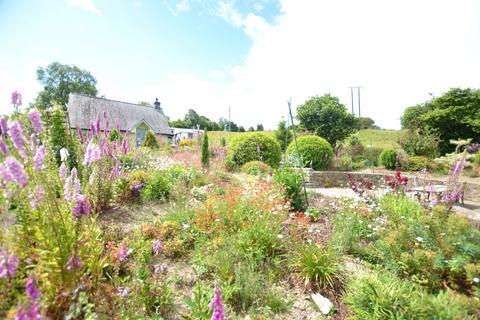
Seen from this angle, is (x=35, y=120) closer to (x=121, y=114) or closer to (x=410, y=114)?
(x=121, y=114)

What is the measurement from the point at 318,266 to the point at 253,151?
7560mm

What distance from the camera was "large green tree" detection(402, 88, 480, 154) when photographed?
1270 centimetres

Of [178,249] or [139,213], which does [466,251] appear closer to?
[178,249]

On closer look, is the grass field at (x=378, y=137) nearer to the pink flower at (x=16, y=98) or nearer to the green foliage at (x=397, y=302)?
the green foliage at (x=397, y=302)

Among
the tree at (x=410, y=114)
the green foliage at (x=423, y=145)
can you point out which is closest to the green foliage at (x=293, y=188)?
the green foliage at (x=423, y=145)

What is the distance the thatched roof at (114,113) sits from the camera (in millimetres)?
22406

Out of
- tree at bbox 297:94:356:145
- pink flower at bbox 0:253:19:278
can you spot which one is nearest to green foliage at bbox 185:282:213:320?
pink flower at bbox 0:253:19:278

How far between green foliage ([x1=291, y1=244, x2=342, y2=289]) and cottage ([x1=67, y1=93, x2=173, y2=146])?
762 inches

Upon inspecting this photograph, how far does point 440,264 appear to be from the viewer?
6.92 feet

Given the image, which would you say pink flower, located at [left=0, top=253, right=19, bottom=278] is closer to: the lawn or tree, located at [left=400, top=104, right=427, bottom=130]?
the lawn

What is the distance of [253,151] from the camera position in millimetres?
9930

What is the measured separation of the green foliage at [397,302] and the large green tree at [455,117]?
1460 centimetres

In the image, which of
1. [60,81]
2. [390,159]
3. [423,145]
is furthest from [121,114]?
[423,145]

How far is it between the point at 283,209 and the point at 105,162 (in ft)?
10.8
